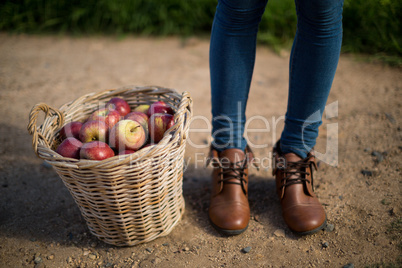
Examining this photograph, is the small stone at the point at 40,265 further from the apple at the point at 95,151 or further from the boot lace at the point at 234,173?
the boot lace at the point at 234,173

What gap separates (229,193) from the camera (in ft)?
5.04

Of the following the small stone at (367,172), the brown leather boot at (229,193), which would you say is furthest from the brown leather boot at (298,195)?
the small stone at (367,172)

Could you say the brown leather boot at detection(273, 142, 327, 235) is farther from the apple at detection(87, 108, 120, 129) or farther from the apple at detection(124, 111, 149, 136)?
the apple at detection(87, 108, 120, 129)

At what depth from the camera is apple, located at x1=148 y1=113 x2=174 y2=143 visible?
1.44 meters

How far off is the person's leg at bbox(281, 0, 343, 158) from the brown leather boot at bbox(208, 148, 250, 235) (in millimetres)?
257

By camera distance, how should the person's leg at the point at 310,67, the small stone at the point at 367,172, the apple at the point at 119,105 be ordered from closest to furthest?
the person's leg at the point at 310,67 → the apple at the point at 119,105 → the small stone at the point at 367,172

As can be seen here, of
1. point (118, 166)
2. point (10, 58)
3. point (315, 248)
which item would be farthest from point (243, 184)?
point (10, 58)

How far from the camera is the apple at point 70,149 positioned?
1.31 m

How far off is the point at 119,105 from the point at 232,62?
605mm

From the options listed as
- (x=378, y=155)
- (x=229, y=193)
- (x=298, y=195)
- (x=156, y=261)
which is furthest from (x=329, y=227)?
(x=156, y=261)

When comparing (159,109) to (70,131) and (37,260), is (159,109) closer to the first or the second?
(70,131)

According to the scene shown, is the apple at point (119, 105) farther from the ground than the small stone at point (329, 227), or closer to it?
farther from the ground

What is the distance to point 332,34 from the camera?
1272 millimetres

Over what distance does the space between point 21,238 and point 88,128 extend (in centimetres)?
63
